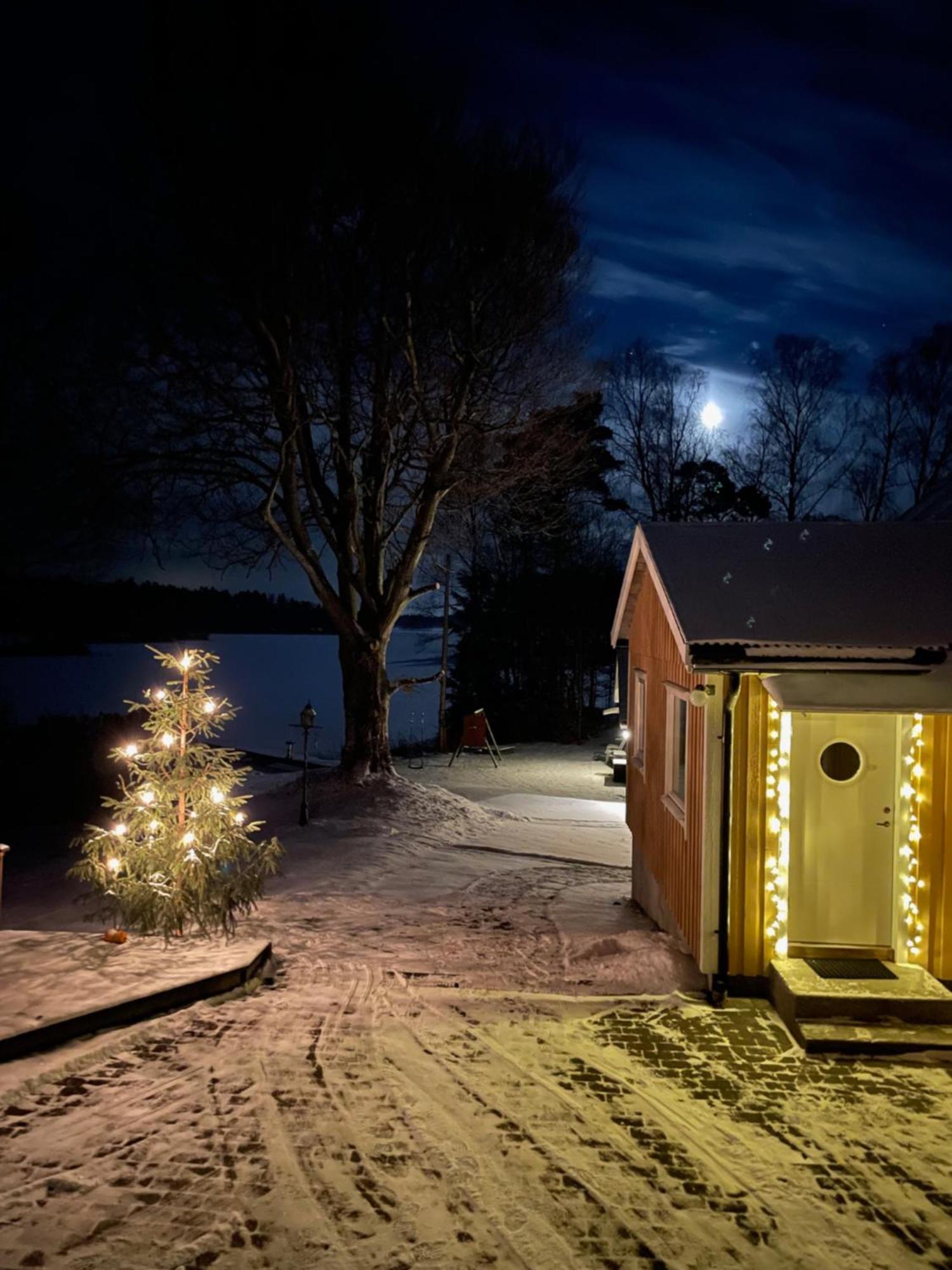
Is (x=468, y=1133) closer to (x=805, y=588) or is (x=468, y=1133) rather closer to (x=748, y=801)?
(x=748, y=801)

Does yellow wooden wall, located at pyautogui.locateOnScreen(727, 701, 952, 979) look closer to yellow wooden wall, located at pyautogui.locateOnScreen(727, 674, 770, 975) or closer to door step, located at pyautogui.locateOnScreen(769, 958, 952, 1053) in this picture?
yellow wooden wall, located at pyautogui.locateOnScreen(727, 674, 770, 975)

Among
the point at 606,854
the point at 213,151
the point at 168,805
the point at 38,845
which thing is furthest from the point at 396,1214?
the point at 213,151

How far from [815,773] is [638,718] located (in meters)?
3.82

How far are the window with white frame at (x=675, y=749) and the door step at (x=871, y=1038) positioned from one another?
91.3 inches

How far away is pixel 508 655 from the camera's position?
31109 mm

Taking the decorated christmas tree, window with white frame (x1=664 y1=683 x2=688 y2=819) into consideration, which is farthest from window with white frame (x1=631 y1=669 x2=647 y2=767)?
the decorated christmas tree

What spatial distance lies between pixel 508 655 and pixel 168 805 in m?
23.3

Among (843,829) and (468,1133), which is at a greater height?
(843,829)

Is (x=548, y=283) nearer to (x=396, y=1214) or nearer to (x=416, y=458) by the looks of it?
(x=416, y=458)

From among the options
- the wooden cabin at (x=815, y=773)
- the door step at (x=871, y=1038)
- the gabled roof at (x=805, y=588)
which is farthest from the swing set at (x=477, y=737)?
the door step at (x=871, y=1038)

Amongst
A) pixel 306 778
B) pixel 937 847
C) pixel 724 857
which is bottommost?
pixel 306 778

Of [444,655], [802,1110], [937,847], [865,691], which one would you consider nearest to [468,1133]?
A: [802,1110]

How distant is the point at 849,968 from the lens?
22.4 ft

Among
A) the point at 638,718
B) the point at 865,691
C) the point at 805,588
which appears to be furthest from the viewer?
the point at 638,718
